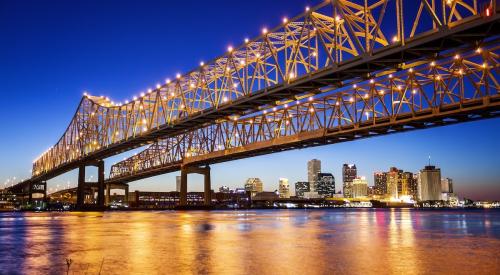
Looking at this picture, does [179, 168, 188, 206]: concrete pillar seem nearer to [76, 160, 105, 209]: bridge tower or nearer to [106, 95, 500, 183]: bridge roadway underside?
[106, 95, 500, 183]: bridge roadway underside

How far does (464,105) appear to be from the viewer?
66.3m

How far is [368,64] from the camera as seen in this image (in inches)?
1353

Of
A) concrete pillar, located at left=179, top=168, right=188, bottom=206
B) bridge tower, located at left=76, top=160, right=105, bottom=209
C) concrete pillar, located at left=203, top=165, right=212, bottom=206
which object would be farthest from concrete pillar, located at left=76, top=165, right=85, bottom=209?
concrete pillar, located at left=203, top=165, right=212, bottom=206

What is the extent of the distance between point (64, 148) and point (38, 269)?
134223 mm

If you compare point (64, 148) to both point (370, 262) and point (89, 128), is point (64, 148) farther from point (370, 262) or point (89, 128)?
point (370, 262)

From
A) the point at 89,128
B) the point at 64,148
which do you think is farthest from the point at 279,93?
the point at 64,148

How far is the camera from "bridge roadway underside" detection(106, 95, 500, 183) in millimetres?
66188

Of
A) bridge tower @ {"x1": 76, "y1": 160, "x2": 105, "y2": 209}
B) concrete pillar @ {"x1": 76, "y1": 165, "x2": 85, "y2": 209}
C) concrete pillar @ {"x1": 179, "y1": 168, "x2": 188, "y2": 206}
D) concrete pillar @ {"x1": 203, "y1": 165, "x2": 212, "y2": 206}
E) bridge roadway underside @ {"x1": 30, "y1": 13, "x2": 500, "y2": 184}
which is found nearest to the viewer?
bridge roadway underside @ {"x1": 30, "y1": 13, "x2": 500, "y2": 184}

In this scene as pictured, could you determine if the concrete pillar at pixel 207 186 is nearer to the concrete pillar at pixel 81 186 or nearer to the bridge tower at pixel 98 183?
the bridge tower at pixel 98 183

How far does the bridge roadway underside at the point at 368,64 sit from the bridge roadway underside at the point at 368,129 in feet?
→ 98.9

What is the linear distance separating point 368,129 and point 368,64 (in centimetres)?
4614

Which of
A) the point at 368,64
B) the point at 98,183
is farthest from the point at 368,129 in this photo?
the point at 98,183

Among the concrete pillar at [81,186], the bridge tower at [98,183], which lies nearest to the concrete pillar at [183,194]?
the bridge tower at [98,183]

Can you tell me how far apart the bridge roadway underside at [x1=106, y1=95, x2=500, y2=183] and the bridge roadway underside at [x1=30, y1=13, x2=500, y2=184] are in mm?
30133
